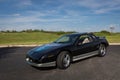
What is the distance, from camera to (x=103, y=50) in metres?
9.60

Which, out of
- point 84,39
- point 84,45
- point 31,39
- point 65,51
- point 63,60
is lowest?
point 31,39

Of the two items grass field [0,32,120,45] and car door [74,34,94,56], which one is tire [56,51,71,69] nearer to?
car door [74,34,94,56]

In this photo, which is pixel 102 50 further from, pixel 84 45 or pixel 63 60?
pixel 63 60

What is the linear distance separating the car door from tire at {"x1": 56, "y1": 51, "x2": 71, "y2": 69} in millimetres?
515

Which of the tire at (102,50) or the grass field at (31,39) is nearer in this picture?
the tire at (102,50)

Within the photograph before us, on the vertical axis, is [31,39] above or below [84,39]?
below

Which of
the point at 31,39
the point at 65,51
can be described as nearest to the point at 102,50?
the point at 65,51

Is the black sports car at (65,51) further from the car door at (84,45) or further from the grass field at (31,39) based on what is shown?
the grass field at (31,39)

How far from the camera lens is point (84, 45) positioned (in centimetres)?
812

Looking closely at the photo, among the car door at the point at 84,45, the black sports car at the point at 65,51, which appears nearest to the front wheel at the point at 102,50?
the black sports car at the point at 65,51

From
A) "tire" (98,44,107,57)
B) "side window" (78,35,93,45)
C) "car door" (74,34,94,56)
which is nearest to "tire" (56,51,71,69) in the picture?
"car door" (74,34,94,56)

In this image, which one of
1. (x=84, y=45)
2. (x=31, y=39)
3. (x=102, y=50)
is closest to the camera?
(x=84, y=45)

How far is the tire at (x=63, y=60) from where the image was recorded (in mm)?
6887

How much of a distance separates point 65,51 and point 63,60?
445mm
